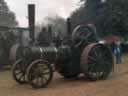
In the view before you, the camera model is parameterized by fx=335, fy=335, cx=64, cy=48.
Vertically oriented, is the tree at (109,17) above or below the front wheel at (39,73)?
above

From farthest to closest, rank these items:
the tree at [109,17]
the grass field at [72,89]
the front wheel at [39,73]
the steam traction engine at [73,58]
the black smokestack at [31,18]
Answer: the tree at [109,17]
the black smokestack at [31,18]
the steam traction engine at [73,58]
the front wheel at [39,73]
the grass field at [72,89]

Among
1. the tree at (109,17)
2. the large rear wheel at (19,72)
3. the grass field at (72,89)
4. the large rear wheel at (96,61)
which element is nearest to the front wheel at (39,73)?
the grass field at (72,89)

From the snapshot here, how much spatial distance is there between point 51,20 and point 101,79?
134 ft

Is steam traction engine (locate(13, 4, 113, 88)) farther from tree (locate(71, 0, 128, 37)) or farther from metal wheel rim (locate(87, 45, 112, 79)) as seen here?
tree (locate(71, 0, 128, 37))

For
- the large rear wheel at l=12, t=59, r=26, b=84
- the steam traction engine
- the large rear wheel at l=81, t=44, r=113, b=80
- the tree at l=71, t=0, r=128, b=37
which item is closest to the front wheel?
the steam traction engine

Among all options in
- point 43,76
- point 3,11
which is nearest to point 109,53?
point 43,76

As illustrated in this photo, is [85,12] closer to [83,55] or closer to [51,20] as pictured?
[51,20]

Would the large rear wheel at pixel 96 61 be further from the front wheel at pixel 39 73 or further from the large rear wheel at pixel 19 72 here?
the large rear wheel at pixel 19 72

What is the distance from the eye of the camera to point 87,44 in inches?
518

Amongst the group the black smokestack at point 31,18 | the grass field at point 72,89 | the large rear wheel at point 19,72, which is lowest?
the grass field at point 72,89

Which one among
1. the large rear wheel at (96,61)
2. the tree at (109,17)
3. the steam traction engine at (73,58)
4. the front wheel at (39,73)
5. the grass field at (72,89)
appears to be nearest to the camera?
the grass field at (72,89)

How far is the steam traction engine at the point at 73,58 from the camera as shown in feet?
39.2

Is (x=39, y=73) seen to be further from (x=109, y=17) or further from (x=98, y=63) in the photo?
(x=109, y=17)

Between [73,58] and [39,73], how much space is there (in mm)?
1735
